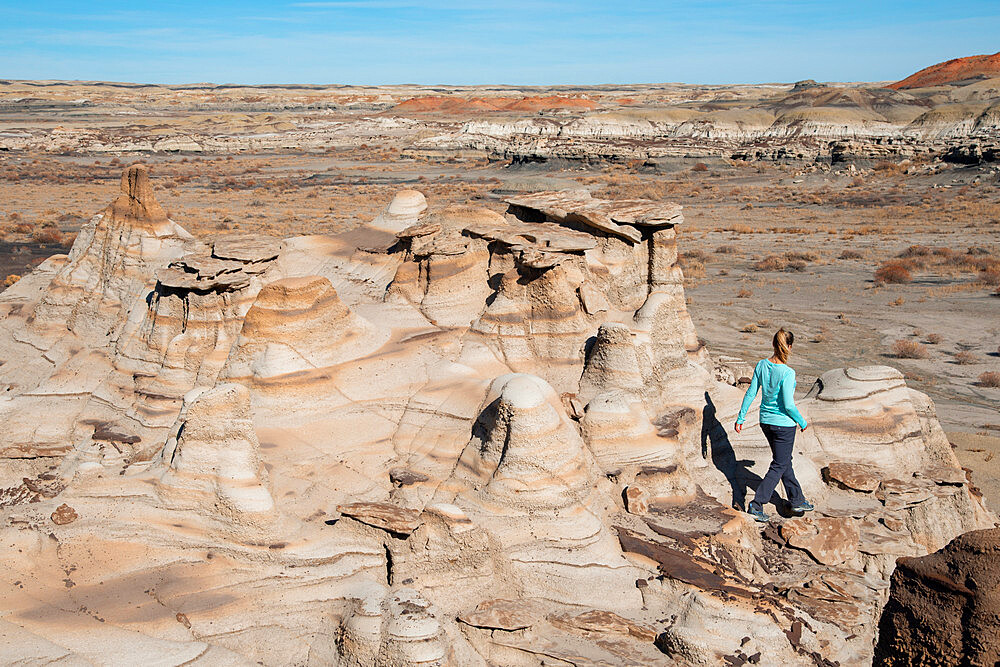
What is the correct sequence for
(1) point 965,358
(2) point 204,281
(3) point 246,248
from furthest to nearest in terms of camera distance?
(1) point 965,358
(3) point 246,248
(2) point 204,281

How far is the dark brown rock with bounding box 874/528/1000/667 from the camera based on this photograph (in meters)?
3.77

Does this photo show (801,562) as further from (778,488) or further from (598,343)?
(598,343)

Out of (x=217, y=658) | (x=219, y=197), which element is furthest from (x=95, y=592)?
(x=219, y=197)

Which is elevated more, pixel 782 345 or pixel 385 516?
pixel 782 345

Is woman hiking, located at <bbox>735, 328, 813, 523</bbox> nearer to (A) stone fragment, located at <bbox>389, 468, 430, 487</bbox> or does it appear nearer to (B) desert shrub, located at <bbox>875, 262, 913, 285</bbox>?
(A) stone fragment, located at <bbox>389, 468, 430, 487</bbox>

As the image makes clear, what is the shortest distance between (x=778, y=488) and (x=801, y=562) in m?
1.06

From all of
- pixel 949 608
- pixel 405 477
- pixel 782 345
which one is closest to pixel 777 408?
pixel 782 345

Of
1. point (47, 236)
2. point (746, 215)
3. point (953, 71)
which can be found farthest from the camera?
point (953, 71)

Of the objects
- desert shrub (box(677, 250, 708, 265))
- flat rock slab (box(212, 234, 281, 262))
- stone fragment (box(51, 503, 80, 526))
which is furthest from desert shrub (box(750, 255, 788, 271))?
stone fragment (box(51, 503, 80, 526))

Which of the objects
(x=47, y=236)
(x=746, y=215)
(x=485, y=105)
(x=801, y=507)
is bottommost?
(x=801, y=507)

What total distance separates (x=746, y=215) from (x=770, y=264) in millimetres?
11978

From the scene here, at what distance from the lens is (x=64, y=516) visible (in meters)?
5.68

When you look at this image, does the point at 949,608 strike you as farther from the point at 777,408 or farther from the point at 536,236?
the point at 536,236

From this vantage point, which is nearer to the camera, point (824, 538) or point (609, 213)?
point (824, 538)
